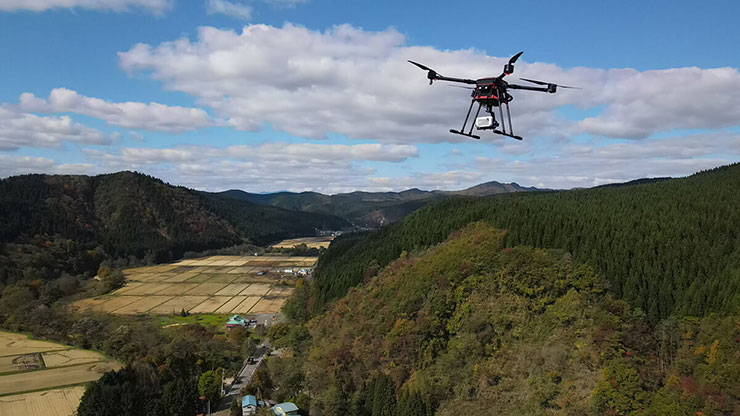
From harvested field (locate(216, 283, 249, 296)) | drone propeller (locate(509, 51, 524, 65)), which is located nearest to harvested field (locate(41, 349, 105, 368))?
harvested field (locate(216, 283, 249, 296))

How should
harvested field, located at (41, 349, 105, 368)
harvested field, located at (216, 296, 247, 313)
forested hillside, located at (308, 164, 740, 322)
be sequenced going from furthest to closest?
harvested field, located at (216, 296, 247, 313)
harvested field, located at (41, 349, 105, 368)
forested hillside, located at (308, 164, 740, 322)

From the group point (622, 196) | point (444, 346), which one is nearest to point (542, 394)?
point (444, 346)

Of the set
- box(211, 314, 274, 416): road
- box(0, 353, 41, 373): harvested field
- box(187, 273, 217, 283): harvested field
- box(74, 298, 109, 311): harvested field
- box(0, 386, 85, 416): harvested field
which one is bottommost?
box(211, 314, 274, 416): road

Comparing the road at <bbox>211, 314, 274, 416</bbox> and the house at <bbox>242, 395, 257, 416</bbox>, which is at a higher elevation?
the house at <bbox>242, 395, 257, 416</bbox>

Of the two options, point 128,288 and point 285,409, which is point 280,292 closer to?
point 128,288

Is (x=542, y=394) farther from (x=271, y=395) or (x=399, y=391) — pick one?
(x=271, y=395)

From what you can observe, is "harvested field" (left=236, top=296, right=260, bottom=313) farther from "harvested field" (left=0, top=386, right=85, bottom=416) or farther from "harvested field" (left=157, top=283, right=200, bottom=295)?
"harvested field" (left=0, top=386, right=85, bottom=416)

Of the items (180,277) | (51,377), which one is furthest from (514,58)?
(180,277)
